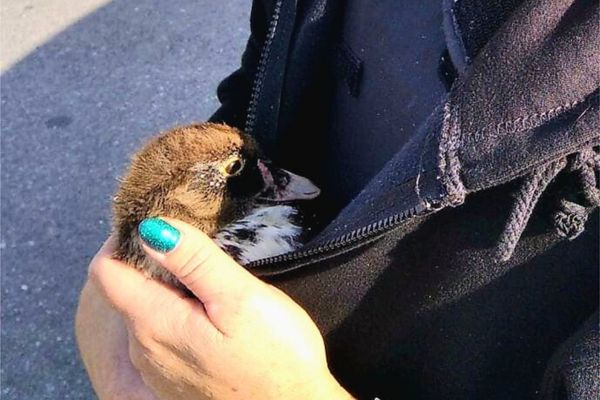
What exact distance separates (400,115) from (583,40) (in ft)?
1.11

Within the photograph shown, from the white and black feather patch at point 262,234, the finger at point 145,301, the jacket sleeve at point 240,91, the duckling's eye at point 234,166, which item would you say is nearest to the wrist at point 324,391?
the finger at point 145,301

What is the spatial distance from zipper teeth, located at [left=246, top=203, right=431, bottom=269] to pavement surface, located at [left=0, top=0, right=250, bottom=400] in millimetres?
1567

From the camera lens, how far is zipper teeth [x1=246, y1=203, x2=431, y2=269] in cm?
102

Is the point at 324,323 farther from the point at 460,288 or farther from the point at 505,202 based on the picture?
the point at 505,202

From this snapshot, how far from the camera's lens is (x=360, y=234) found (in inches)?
42.8

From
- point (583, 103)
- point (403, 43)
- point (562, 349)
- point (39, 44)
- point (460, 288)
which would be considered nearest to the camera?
point (583, 103)

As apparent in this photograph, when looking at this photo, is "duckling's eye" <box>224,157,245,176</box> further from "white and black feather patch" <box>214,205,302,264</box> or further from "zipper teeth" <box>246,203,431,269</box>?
"zipper teeth" <box>246,203,431,269</box>

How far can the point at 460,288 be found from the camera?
111 centimetres

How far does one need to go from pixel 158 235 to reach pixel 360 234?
0.29m

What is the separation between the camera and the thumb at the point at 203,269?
116 cm

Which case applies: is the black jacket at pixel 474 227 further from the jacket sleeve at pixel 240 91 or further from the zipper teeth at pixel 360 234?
the jacket sleeve at pixel 240 91

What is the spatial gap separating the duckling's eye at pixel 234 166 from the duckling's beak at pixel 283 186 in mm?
32

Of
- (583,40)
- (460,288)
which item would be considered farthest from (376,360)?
(583,40)

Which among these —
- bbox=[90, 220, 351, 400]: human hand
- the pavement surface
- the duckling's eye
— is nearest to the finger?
bbox=[90, 220, 351, 400]: human hand
